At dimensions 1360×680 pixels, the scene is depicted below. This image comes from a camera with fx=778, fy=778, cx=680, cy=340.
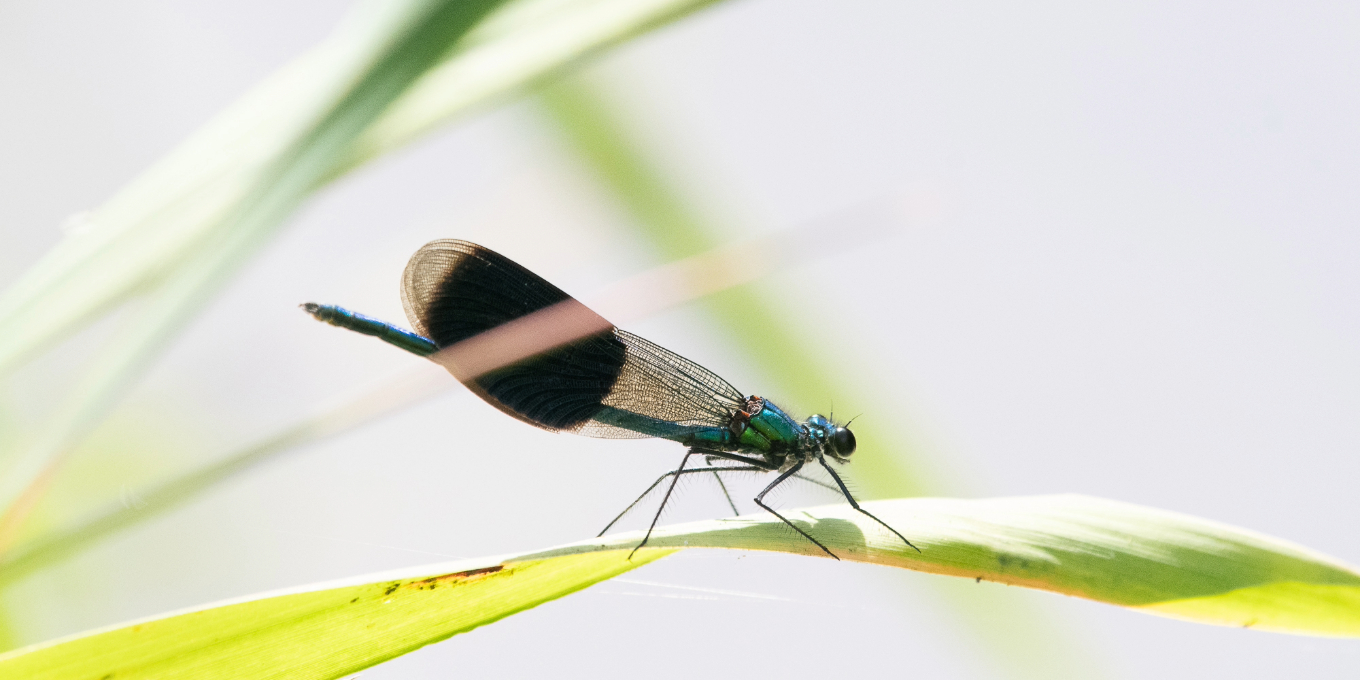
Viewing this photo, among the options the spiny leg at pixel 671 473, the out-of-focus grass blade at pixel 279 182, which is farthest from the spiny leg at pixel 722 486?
the out-of-focus grass blade at pixel 279 182

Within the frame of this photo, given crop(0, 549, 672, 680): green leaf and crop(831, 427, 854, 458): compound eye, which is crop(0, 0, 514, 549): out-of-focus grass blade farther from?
crop(831, 427, 854, 458): compound eye

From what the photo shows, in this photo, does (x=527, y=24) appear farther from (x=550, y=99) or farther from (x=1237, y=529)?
(x=1237, y=529)

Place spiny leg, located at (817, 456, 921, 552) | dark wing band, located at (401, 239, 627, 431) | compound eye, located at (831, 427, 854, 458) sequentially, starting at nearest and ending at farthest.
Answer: spiny leg, located at (817, 456, 921, 552), dark wing band, located at (401, 239, 627, 431), compound eye, located at (831, 427, 854, 458)

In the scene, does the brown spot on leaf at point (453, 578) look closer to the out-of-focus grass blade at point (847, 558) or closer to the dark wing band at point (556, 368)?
the out-of-focus grass blade at point (847, 558)

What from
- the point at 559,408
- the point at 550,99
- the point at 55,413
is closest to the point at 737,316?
the point at 559,408

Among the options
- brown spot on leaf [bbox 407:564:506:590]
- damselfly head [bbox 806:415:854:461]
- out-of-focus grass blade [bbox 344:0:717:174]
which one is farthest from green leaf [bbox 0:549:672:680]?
damselfly head [bbox 806:415:854:461]

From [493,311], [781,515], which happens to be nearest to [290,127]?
[493,311]

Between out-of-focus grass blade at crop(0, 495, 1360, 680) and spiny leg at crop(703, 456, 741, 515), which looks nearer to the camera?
out-of-focus grass blade at crop(0, 495, 1360, 680)
